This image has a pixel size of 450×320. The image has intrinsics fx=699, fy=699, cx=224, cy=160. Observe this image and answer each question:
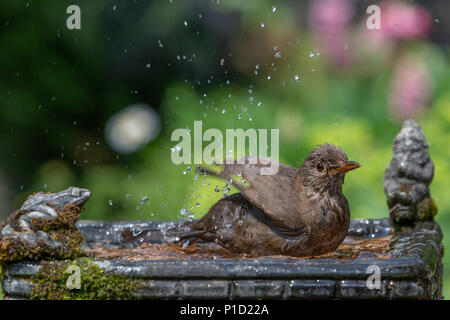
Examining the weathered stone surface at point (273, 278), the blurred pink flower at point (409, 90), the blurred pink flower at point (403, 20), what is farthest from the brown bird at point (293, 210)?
the blurred pink flower at point (403, 20)

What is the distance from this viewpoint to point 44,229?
10.3 feet

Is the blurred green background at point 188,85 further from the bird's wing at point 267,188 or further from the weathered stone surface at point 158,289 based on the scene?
the weathered stone surface at point 158,289

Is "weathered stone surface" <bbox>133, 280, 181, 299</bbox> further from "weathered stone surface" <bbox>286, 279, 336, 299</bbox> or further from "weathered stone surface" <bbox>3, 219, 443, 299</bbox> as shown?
"weathered stone surface" <bbox>286, 279, 336, 299</bbox>

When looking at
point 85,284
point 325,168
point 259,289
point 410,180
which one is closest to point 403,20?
point 410,180

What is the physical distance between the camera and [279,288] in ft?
9.38

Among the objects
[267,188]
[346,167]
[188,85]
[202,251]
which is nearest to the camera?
[346,167]

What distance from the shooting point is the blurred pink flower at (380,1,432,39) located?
20.6ft

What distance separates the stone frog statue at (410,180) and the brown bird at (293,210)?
80cm

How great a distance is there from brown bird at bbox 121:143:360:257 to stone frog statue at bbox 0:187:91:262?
0.75m

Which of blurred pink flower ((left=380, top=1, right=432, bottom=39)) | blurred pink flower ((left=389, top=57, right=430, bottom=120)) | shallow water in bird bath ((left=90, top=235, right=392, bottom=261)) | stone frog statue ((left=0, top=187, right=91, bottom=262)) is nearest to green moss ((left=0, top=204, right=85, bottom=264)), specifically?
stone frog statue ((left=0, top=187, right=91, bottom=262))

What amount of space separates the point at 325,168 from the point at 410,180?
0.97m

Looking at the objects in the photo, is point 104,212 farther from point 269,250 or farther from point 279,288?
point 279,288

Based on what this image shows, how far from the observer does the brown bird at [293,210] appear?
10.7 feet

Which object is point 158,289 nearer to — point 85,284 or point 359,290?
point 85,284
